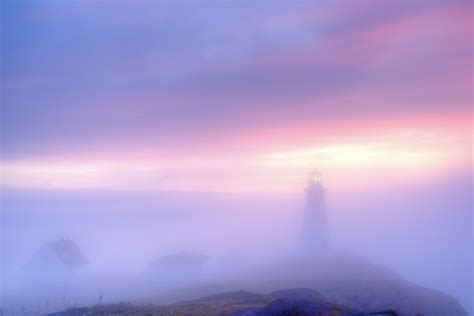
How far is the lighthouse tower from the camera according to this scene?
105 meters

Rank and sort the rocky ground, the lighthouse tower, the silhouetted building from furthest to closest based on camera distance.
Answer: the silhouetted building
the lighthouse tower
the rocky ground

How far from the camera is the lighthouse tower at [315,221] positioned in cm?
10500

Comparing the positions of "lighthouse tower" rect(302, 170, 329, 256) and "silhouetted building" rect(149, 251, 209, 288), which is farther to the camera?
"silhouetted building" rect(149, 251, 209, 288)

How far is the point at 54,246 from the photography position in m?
110

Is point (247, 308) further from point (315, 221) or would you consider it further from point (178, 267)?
point (178, 267)

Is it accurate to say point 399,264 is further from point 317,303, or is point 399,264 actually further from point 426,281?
point 317,303

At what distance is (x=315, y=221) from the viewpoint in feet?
349

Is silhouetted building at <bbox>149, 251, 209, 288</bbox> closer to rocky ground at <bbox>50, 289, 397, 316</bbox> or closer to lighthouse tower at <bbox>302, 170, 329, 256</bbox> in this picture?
lighthouse tower at <bbox>302, 170, 329, 256</bbox>

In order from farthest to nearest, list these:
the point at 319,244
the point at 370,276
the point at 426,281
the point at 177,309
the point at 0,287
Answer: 1. the point at 426,281
2. the point at 319,244
3. the point at 0,287
4. the point at 370,276
5. the point at 177,309

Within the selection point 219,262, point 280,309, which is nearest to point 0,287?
point 219,262

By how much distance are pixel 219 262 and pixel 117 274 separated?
80.5ft

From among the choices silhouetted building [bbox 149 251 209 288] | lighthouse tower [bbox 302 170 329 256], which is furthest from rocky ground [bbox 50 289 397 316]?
silhouetted building [bbox 149 251 209 288]

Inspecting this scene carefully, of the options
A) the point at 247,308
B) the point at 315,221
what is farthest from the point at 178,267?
the point at 247,308

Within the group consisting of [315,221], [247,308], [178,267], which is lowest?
[178,267]
